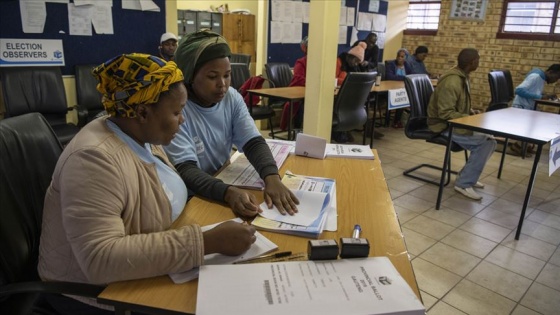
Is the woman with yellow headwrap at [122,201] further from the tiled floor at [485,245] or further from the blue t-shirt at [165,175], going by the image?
the tiled floor at [485,245]

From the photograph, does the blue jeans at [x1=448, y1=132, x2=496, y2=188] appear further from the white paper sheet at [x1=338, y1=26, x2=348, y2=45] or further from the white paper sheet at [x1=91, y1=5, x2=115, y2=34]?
the white paper sheet at [x1=338, y1=26, x2=348, y2=45]

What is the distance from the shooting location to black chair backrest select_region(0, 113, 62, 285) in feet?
3.40

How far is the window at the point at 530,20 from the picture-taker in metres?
5.68

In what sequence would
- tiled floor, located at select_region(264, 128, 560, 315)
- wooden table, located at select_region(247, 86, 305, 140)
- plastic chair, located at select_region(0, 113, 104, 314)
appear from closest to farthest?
plastic chair, located at select_region(0, 113, 104, 314)
tiled floor, located at select_region(264, 128, 560, 315)
wooden table, located at select_region(247, 86, 305, 140)

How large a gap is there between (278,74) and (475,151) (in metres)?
2.64

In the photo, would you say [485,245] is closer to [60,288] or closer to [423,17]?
[60,288]

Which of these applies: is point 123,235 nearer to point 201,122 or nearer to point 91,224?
point 91,224

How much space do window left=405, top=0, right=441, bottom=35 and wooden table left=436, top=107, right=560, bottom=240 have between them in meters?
4.05

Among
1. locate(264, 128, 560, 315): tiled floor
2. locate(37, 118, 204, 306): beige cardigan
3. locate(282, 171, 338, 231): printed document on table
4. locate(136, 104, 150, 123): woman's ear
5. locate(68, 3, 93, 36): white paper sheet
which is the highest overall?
locate(68, 3, 93, 36): white paper sheet

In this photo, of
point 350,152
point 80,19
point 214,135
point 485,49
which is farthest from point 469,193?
point 485,49

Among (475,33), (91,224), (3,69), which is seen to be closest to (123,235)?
(91,224)

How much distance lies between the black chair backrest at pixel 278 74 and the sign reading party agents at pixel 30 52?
90.2 inches

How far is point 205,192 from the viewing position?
4.14 ft

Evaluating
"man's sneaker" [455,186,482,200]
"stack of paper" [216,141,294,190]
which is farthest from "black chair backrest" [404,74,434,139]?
"stack of paper" [216,141,294,190]
